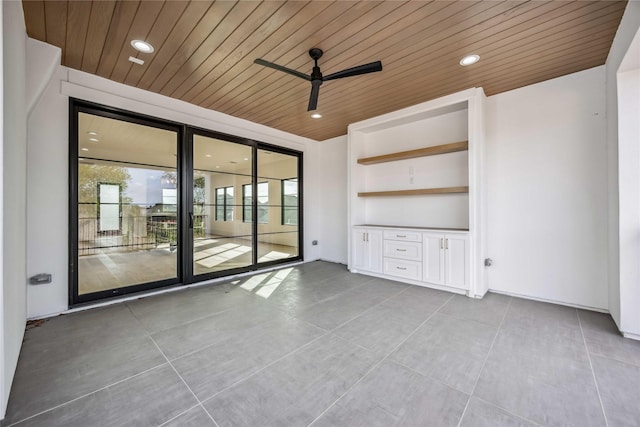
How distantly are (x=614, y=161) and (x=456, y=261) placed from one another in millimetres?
1840

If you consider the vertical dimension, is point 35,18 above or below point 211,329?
above

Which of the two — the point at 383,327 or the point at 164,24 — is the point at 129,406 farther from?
the point at 164,24

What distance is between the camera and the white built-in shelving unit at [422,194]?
3518 millimetres

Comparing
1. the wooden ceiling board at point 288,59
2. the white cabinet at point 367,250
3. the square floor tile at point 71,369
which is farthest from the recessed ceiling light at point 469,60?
the square floor tile at point 71,369

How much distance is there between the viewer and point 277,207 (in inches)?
216

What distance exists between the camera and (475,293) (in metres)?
3.46

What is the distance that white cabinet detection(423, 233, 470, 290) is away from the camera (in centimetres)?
354

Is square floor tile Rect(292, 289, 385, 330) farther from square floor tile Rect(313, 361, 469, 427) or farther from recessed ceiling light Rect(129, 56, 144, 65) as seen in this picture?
recessed ceiling light Rect(129, 56, 144, 65)

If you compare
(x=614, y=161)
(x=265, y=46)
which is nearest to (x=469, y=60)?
(x=614, y=161)

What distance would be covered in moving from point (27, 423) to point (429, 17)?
378 cm

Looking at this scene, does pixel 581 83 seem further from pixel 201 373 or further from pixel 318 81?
pixel 201 373

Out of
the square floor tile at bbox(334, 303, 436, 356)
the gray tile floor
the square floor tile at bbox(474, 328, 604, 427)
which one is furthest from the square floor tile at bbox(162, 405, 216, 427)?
the square floor tile at bbox(474, 328, 604, 427)

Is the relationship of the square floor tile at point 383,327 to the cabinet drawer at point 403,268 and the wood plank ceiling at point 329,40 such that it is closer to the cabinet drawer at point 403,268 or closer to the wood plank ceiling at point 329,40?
the cabinet drawer at point 403,268

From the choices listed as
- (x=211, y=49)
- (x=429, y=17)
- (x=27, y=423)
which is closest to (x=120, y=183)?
(x=211, y=49)
